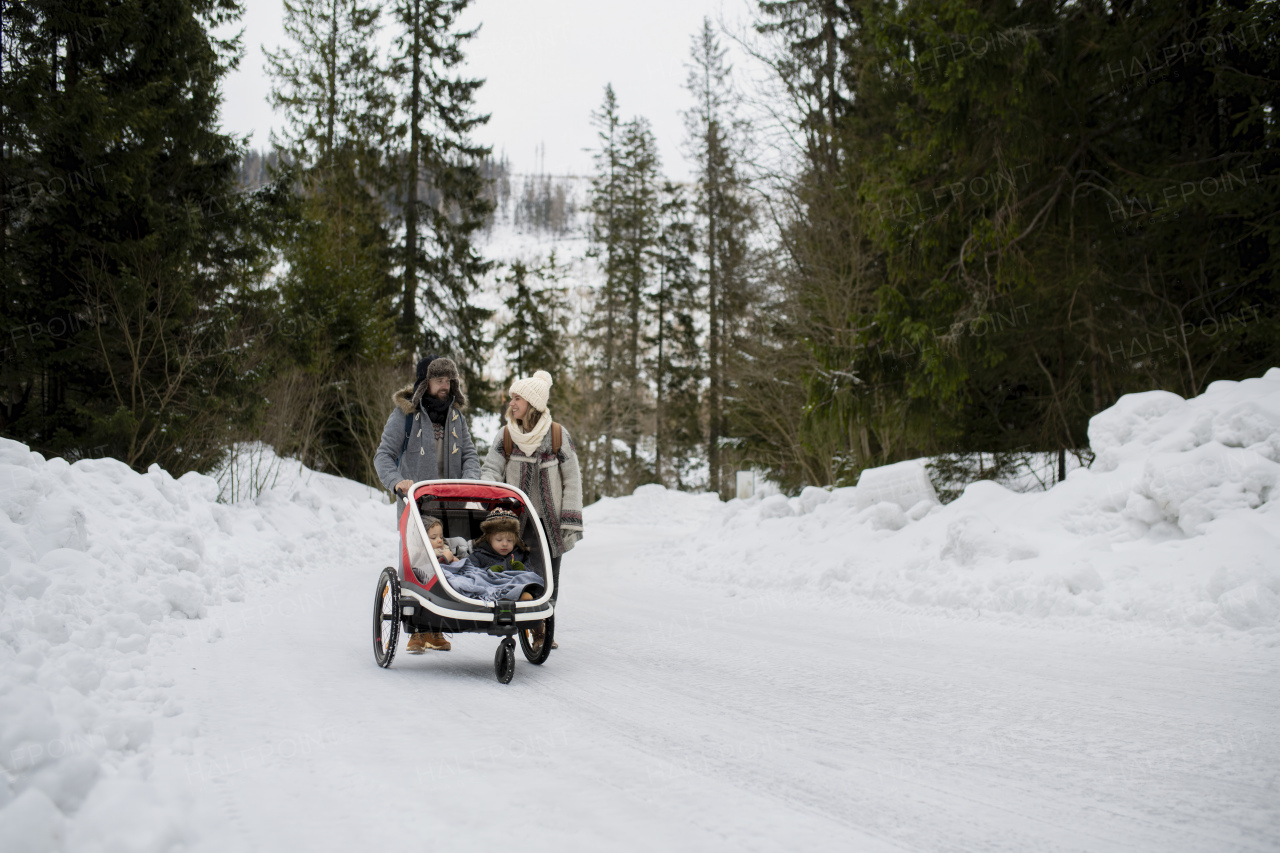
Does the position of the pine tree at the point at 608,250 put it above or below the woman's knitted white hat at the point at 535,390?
above

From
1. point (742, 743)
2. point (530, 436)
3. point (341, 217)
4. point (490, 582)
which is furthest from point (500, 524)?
point (341, 217)

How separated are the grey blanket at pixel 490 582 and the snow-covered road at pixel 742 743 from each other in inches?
22.0

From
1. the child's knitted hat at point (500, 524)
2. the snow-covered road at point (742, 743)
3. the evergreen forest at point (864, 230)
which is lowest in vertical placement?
the snow-covered road at point (742, 743)

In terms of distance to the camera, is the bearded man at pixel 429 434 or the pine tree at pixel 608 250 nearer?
the bearded man at pixel 429 434

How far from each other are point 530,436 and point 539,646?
167 centimetres

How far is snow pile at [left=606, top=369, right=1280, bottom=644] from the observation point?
6.52m

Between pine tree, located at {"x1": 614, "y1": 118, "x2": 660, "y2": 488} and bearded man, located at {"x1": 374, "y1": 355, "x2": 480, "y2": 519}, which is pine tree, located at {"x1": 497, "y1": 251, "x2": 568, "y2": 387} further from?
bearded man, located at {"x1": 374, "y1": 355, "x2": 480, "y2": 519}

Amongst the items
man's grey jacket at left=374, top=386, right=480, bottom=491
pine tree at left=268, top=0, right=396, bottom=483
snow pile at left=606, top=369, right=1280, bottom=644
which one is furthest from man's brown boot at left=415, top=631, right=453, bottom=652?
pine tree at left=268, top=0, right=396, bottom=483

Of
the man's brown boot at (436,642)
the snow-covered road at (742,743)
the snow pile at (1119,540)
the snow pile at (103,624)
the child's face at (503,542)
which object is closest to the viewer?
the snow pile at (103,624)

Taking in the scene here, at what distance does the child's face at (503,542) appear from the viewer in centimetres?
581

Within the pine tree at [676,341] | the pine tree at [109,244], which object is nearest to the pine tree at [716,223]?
the pine tree at [676,341]

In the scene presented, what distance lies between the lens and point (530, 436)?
6.47m

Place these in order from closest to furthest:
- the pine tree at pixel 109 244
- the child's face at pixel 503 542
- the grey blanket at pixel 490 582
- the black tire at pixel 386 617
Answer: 1. the grey blanket at pixel 490 582
2. the black tire at pixel 386 617
3. the child's face at pixel 503 542
4. the pine tree at pixel 109 244

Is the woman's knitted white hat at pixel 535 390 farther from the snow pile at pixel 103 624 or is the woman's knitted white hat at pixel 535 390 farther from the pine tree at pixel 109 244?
the pine tree at pixel 109 244
